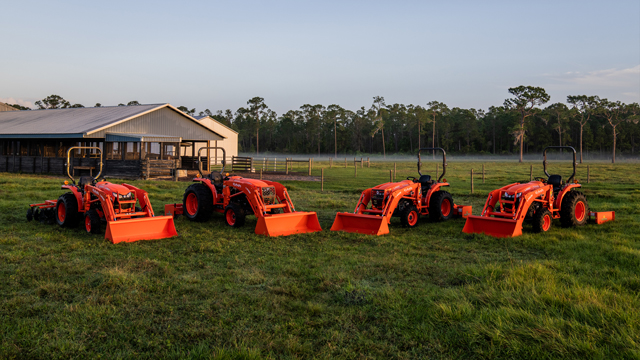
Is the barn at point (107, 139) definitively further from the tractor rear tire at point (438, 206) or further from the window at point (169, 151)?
the tractor rear tire at point (438, 206)

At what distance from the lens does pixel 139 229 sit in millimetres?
8281

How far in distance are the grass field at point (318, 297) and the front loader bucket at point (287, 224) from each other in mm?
529

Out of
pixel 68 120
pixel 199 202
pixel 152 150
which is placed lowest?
pixel 199 202

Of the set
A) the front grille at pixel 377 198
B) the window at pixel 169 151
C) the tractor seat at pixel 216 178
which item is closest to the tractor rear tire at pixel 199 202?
the tractor seat at pixel 216 178

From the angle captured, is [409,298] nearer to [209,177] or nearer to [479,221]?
[479,221]

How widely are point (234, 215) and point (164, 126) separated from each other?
22455 mm

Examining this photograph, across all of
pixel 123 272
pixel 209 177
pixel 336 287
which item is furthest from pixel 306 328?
pixel 209 177

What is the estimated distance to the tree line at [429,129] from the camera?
85875mm

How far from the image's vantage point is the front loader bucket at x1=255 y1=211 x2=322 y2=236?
895 centimetres

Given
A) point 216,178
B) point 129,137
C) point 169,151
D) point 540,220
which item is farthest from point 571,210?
point 169,151

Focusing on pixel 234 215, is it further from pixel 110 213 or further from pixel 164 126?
pixel 164 126

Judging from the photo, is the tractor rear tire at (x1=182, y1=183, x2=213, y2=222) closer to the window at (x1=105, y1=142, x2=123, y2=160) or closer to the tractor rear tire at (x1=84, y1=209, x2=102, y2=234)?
the tractor rear tire at (x1=84, y1=209, x2=102, y2=234)

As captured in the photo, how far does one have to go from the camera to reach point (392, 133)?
112 meters

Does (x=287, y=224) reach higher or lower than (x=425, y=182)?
lower
